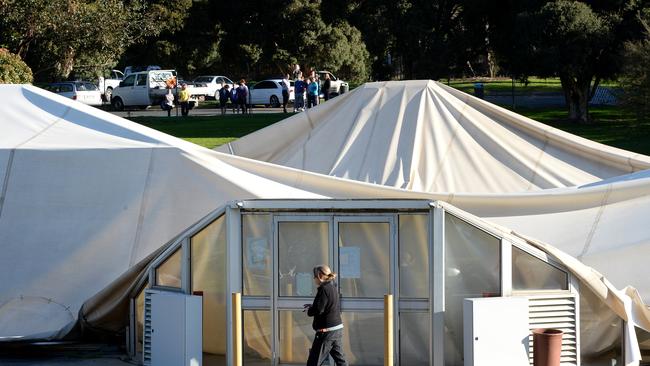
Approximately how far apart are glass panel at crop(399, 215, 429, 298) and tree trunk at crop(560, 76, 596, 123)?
110 feet

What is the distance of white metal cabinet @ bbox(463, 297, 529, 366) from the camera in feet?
41.3

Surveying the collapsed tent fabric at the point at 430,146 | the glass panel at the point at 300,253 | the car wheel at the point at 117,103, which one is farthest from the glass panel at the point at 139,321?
the car wheel at the point at 117,103

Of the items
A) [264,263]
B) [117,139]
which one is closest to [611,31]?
[117,139]

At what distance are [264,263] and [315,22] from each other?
54055mm

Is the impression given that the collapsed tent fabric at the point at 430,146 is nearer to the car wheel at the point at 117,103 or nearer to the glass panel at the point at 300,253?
the glass panel at the point at 300,253

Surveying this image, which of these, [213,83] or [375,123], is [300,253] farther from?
[213,83]

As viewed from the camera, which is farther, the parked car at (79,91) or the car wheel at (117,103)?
the car wheel at (117,103)

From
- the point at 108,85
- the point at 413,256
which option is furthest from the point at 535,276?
the point at 108,85

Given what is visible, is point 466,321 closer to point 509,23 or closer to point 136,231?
point 136,231

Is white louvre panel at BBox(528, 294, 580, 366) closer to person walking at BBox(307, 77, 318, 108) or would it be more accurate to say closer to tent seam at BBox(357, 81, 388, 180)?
tent seam at BBox(357, 81, 388, 180)

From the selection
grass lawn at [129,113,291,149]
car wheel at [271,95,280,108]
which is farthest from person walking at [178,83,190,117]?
car wheel at [271,95,280,108]

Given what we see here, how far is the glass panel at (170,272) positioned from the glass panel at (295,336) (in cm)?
143

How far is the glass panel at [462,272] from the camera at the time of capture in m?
13.0

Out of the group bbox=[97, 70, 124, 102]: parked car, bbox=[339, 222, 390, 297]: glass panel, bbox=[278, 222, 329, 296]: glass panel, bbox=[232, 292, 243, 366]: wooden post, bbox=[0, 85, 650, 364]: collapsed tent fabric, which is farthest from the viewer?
bbox=[97, 70, 124, 102]: parked car
